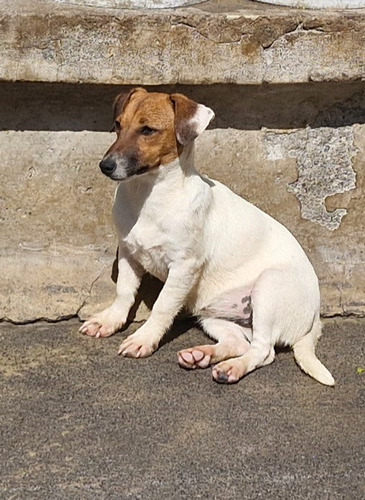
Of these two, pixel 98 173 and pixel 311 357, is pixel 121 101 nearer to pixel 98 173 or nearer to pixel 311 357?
pixel 98 173

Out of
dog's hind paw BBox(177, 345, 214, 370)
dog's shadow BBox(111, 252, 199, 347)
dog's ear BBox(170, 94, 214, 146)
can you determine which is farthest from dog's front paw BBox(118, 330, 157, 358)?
dog's ear BBox(170, 94, 214, 146)

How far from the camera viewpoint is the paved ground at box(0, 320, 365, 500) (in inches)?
136

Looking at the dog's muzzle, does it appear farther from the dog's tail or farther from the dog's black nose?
the dog's tail

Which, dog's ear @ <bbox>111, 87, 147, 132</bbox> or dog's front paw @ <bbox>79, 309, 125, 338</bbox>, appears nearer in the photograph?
dog's ear @ <bbox>111, 87, 147, 132</bbox>

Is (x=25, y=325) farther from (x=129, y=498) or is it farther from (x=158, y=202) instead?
(x=129, y=498)

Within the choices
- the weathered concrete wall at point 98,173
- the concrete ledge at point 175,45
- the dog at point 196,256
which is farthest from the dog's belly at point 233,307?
the concrete ledge at point 175,45

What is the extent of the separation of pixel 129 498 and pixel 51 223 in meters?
1.85

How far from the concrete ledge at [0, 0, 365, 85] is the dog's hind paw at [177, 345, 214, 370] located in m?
1.37

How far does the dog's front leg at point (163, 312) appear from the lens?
14.5ft

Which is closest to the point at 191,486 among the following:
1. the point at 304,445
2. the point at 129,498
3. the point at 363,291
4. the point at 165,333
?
the point at 129,498

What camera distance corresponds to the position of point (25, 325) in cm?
471

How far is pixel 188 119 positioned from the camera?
13.7 feet

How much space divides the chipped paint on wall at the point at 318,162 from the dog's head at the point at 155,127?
0.72 m

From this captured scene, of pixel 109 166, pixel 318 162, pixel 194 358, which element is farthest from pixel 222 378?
pixel 318 162
